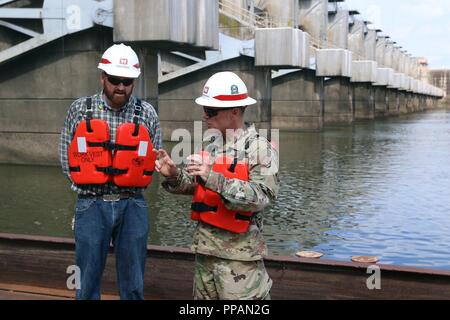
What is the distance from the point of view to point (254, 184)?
399 centimetres

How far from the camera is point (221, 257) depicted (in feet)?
13.4

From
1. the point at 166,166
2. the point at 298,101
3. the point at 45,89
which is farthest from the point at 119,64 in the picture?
the point at 298,101

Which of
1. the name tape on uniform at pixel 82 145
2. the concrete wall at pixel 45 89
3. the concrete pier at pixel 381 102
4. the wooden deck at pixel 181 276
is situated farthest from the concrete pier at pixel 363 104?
the name tape on uniform at pixel 82 145

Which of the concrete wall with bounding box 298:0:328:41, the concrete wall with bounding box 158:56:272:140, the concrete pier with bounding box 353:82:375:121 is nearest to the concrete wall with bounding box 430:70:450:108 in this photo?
the concrete pier with bounding box 353:82:375:121

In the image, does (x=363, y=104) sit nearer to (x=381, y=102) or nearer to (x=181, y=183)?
(x=381, y=102)

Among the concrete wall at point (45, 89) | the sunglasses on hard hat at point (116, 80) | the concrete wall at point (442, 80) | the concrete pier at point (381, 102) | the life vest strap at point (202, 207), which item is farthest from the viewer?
the concrete wall at point (442, 80)

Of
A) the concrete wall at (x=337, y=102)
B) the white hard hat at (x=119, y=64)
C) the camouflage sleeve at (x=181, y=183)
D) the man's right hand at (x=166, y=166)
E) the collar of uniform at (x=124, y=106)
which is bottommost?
the camouflage sleeve at (x=181, y=183)

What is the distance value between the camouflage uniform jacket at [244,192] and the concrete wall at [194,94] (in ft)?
84.4

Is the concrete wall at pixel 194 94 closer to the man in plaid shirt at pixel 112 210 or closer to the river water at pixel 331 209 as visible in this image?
the river water at pixel 331 209

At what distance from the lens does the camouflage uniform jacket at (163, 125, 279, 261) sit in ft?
12.8

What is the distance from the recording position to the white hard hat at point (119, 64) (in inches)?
185

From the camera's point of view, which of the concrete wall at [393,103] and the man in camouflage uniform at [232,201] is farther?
the concrete wall at [393,103]

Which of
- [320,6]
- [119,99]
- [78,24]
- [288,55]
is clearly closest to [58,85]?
[78,24]

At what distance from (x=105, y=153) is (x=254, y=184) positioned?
1290 millimetres
